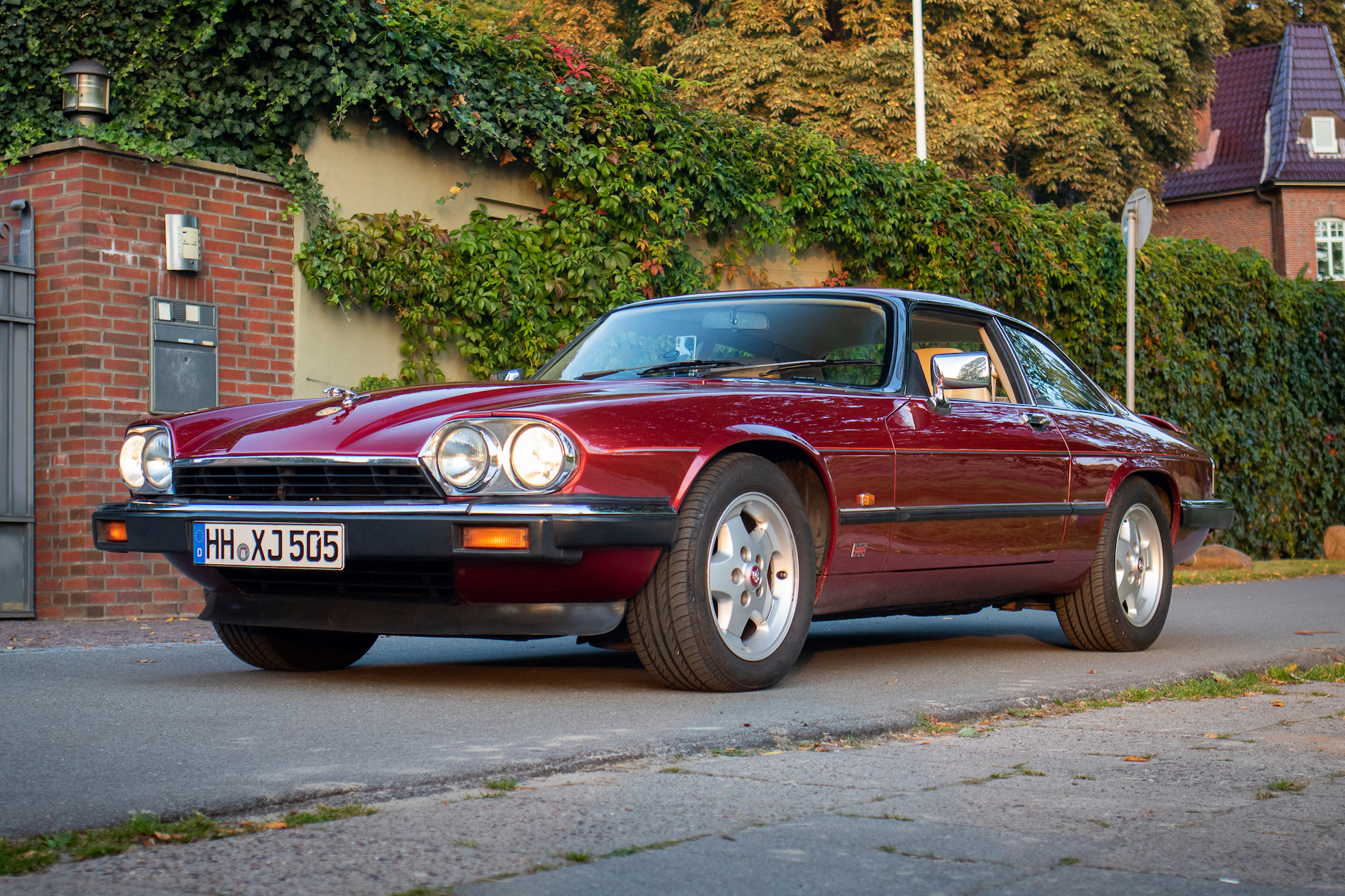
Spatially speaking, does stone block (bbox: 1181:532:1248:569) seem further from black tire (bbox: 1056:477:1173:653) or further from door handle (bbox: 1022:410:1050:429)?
door handle (bbox: 1022:410:1050:429)

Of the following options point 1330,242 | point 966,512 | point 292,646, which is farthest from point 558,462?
point 1330,242

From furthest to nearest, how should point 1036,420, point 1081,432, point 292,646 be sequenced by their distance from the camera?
point 1081,432
point 1036,420
point 292,646

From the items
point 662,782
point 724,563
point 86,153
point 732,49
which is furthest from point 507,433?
point 732,49

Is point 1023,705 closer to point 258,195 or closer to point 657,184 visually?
point 258,195

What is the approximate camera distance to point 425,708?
4523 millimetres

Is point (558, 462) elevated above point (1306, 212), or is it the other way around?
point (1306, 212)

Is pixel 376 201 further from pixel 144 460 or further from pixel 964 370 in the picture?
pixel 964 370

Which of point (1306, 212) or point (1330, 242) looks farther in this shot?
point (1330, 242)

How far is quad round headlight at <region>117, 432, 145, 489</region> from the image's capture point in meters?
5.23

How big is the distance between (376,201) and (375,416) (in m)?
5.46

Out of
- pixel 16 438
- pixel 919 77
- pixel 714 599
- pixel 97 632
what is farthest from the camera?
pixel 919 77

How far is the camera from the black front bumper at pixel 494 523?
4312 mm

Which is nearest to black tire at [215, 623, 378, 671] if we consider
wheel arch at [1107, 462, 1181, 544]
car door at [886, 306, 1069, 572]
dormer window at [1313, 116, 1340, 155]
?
car door at [886, 306, 1069, 572]

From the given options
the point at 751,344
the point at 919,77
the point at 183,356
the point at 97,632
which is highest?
the point at 919,77
